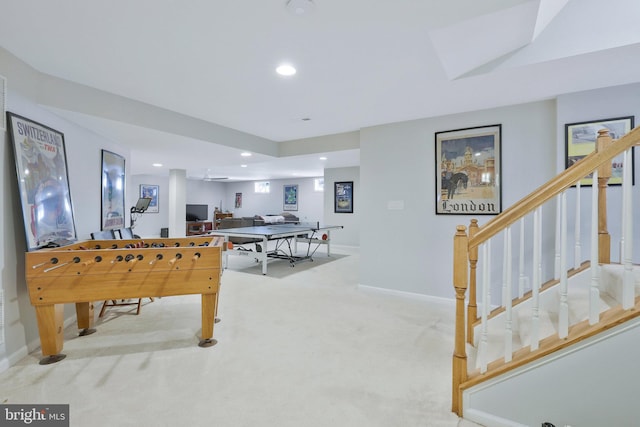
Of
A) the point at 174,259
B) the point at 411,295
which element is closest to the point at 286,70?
the point at 174,259

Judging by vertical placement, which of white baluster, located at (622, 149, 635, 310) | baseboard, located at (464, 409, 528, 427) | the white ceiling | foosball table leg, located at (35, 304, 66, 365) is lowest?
baseboard, located at (464, 409, 528, 427)

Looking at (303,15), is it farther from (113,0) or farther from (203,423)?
(203,423)

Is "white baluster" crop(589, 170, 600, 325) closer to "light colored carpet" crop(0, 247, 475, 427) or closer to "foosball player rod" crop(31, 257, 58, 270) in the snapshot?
"light colored carpet" crop(0, 247, 475, 427)

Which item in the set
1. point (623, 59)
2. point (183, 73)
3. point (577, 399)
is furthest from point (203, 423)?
point (623, 59)

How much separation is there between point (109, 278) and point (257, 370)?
4.42ft

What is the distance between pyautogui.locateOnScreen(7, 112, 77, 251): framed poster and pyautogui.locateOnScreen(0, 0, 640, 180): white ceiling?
1.26 ft

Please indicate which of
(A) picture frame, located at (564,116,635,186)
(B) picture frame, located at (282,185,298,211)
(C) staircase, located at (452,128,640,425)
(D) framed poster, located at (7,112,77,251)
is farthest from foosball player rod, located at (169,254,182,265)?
(B) picture frame, located at (282,185,298,211)

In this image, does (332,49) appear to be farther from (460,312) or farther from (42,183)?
(42,183)

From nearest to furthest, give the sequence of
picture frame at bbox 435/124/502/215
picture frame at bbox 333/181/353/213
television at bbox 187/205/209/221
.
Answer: picture frame at bbox 435/124/502/215 < picture frame at bbox 333/181/353/213 < television at bbox 187/205/209/221

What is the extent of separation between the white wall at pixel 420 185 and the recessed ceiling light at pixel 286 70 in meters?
1.85

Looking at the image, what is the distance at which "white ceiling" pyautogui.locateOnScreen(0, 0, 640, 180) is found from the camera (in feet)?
5.74

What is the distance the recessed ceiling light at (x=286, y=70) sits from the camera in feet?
7.88

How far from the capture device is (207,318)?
2.49 metres

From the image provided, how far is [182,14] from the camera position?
1751mm
